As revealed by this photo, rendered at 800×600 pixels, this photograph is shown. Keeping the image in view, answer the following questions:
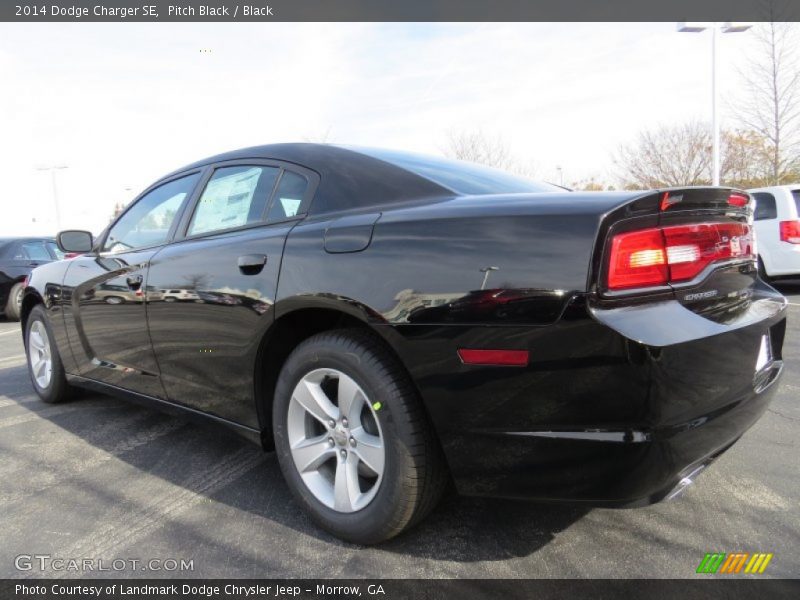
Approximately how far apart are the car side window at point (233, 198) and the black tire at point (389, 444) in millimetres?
849

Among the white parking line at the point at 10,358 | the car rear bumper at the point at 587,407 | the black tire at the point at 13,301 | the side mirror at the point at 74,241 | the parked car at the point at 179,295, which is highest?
the side mirror at the point at 74,241

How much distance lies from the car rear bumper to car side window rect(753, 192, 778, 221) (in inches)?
301

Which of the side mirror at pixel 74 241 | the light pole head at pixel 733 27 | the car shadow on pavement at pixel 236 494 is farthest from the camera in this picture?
the light pole head at pixel 733 27

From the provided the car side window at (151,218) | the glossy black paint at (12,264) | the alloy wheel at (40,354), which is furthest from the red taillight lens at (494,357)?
the glossy black paint at (12,264)

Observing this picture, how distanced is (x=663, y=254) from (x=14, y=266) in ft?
37.1

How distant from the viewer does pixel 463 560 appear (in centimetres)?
201

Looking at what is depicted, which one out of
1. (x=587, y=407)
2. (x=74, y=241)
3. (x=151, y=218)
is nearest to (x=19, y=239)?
Result: (x=74, y=241)

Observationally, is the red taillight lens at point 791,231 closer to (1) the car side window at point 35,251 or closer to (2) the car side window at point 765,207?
(2) the car side window at point 765,207

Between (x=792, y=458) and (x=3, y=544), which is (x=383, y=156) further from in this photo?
(x=792, y=458)

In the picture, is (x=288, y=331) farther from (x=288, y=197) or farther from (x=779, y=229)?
(x=779, y=229)

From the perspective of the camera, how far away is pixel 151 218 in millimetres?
3420

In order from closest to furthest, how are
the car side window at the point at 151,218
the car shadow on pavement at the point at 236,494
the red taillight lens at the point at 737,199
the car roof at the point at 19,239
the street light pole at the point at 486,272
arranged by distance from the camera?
1. the street light pole at the point at 486,272
2. the red taillight lens at the point at 737,199
3. the car shadow on pavement at the point at 236,494
4. the car side window at the point at 151,218
5. the car roof at the point at 19,239

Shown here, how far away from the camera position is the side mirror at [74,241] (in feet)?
12.7

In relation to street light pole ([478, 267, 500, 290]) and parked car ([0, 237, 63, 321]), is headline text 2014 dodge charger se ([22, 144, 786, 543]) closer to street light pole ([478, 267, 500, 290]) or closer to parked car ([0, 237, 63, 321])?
street light pole ([478, 267, 500, 290])
